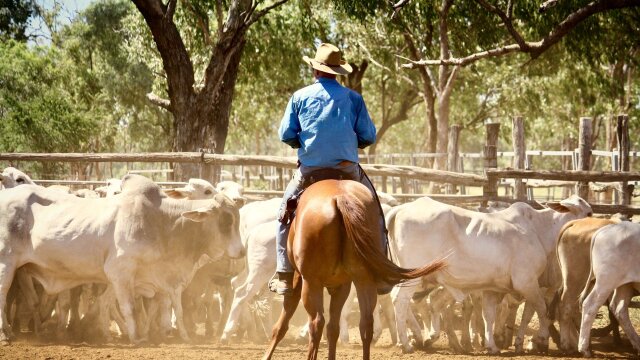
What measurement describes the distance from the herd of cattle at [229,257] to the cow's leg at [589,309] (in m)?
0.26

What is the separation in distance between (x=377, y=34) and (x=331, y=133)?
22.5m

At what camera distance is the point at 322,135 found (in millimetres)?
6391

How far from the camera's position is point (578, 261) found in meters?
8.83

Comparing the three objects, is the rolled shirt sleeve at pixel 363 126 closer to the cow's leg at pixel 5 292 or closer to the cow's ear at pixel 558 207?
the cow's ear at pixel 558 207

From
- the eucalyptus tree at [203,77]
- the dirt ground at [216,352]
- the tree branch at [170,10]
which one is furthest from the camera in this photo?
the eucalyptus tree at [203,77]

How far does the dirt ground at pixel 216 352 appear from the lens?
7785 mm

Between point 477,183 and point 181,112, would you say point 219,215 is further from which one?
point 181,112

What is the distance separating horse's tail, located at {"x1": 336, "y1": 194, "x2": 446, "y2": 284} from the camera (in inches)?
220

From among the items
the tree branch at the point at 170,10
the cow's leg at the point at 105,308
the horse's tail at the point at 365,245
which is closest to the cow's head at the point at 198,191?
the cow's leg at the point at 105,308

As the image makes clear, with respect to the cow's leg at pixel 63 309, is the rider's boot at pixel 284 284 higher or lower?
higher

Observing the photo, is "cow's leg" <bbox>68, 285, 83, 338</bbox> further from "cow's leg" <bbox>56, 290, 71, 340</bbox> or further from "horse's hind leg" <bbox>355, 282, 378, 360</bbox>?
"horse's hind leg" <bbox>355, 282, 378, 360</bbox>

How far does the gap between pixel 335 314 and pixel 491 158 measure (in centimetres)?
787

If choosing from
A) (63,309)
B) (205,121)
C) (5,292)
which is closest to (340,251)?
(5,292)

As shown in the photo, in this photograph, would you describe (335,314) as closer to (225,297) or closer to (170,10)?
(225,297)
